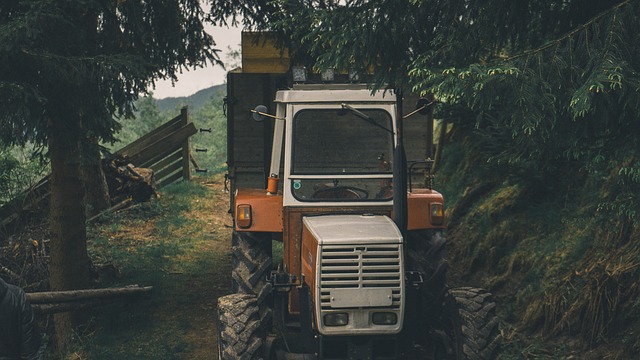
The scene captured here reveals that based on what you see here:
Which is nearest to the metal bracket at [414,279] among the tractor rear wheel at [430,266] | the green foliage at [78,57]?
the tractor rear wheel at [430,266]

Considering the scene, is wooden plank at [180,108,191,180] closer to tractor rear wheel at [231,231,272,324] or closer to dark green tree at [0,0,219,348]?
dark green tree at [0,0,219,348]

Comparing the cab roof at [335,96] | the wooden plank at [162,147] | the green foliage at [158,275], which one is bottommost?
the green foliage at [158,275]

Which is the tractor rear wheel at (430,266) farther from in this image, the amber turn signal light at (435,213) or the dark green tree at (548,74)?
the dark green tree at (548,74)

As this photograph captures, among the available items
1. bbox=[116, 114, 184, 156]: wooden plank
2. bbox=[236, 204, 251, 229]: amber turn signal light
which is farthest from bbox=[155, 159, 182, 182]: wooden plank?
bbox=[236, 204, 251, 229]: amber turn signal light

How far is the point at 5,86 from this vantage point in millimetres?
8750

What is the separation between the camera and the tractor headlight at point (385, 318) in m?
6.94

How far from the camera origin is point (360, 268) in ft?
22.5

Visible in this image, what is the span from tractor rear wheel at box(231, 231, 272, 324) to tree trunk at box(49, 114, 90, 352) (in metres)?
3.24

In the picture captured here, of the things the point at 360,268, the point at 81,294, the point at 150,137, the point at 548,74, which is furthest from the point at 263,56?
the point at 150,137

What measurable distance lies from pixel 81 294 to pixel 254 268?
3412 mm

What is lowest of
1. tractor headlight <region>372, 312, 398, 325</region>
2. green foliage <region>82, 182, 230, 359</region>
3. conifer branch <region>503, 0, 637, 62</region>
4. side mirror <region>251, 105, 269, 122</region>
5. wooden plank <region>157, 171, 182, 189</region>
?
green foliage <region>82, 182, 230, 359</region>

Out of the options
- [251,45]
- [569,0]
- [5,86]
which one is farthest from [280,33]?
[569,0]

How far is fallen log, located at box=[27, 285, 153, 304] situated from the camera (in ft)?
33.1

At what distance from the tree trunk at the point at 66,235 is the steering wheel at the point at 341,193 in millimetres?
4038
